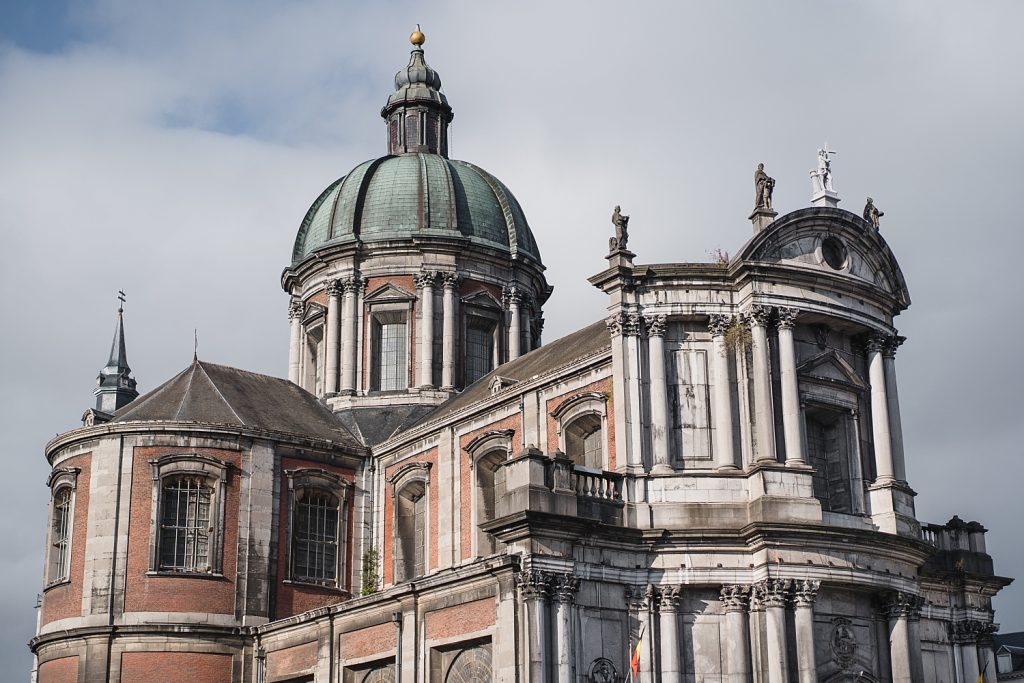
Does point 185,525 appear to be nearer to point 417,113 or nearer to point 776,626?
point 776,626

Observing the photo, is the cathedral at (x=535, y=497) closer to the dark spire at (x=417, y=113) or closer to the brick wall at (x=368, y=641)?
the brick wall at (x=368, y=641)

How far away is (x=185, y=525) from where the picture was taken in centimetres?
3928

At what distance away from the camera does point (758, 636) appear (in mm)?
30234

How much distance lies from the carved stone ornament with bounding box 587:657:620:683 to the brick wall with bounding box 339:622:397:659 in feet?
18.2

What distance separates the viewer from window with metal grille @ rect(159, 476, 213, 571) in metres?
39.0

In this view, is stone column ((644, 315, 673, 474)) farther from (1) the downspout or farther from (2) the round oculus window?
(1) the downspout

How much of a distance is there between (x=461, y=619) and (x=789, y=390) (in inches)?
352

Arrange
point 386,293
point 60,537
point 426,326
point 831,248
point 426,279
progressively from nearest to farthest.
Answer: point 831,248 < point 60,537 < point 426,326 < point 426,279 < point 386,293

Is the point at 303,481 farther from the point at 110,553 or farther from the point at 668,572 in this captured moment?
the point at 668,572

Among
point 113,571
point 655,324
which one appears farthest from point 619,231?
point 113,571

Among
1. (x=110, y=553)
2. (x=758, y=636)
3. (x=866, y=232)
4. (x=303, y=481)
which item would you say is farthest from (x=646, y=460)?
(x=110, y=553)

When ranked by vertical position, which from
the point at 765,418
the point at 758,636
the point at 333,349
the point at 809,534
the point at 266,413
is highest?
the point at 333,349

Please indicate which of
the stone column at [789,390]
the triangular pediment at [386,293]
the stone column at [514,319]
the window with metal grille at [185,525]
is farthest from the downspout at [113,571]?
the stone column at [789,390]

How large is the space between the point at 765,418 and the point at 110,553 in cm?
1826
